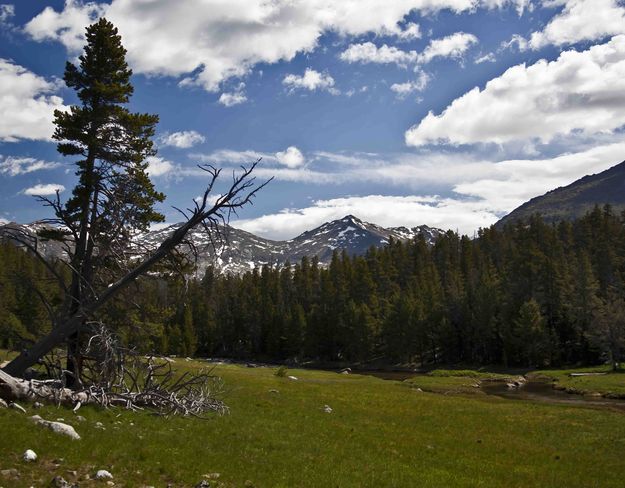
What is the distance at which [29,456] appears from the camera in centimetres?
1174

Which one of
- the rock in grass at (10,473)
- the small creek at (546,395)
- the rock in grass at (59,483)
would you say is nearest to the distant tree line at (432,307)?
the small creek at (546,395)

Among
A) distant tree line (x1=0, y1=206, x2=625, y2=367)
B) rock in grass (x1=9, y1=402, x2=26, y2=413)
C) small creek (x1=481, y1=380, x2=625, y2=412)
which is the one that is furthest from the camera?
distant tree line (x1=0, y1=206, x2=625, y2=367)

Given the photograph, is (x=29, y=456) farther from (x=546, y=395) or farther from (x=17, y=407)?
(x=546, y=395)

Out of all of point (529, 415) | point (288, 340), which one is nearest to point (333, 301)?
point (288, 340)

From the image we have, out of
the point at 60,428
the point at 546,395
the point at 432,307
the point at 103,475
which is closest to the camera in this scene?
the point at 103,475

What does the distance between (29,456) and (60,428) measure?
7.54 feet

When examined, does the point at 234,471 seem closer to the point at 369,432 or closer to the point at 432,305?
the point at 369,432

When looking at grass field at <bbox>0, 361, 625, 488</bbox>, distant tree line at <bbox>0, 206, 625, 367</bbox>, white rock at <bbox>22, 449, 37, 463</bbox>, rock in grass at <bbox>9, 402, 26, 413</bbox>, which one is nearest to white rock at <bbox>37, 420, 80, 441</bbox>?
grass field at <bbox>0, 361, 625, 488</bbox>

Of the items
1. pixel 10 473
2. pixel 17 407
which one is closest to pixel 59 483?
pixel 10 473

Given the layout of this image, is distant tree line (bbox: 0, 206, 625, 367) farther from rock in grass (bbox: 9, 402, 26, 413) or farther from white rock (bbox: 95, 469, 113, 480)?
white rock (bbox: 95, 469, 113, 480)

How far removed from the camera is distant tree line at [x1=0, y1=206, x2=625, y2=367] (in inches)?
3460

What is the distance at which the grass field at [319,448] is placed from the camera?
12688 millimetres

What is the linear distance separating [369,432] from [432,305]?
85540 mm

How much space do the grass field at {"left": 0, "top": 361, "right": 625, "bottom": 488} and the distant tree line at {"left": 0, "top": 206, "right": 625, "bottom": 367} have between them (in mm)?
46004
